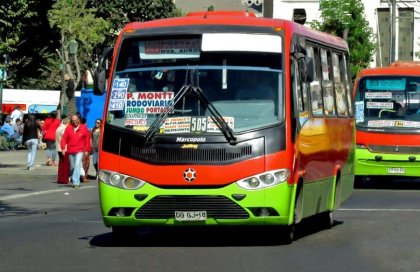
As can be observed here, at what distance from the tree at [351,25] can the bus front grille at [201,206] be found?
4568 centimetres

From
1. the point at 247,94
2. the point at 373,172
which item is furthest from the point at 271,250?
the point at 373,172

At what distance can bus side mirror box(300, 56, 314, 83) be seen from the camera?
14.6 metres

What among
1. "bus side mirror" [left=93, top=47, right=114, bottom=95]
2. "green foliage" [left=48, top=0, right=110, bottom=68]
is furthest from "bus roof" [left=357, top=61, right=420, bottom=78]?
"green foliage" [left=48, top=0, right=110, bottom=68]

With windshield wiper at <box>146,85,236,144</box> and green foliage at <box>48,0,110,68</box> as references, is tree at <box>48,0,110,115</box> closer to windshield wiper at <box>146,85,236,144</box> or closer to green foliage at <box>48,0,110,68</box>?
green foliage at <box>48,0,110,68</box>

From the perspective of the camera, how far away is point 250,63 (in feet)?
46.7

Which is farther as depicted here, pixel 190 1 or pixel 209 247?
pixel 190 1

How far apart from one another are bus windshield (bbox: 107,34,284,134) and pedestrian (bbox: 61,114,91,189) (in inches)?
555

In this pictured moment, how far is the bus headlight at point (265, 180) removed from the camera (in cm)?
1359

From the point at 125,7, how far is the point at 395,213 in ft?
159

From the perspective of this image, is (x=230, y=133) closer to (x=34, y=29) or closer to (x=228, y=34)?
(x=228, y=34)

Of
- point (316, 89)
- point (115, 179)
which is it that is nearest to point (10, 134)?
point (316, 89)

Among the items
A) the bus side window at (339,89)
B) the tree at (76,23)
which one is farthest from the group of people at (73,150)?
the tree at (76,23)

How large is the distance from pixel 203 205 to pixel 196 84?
1456 millimetres

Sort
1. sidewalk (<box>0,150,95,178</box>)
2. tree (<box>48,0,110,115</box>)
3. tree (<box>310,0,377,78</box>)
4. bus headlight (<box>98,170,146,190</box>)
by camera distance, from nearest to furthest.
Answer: bus headlight (<box>98,170,146,190</box>)
sidewalk (<box>0,150,95,178</box>)
tree (<box>48,0,110,115</box>)
tree (<box>310,0,377,78</box>)
